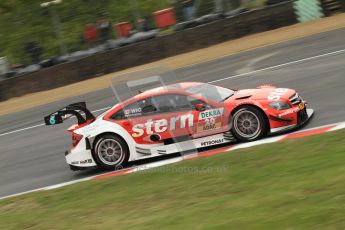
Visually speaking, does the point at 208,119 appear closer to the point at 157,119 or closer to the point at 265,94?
the point at 157,119

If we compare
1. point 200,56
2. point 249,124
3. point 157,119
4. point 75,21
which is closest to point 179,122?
point 157,119

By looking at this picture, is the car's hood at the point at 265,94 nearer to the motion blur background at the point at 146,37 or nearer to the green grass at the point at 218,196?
the green grass at the point at 218,196

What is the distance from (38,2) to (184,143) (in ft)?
73.0

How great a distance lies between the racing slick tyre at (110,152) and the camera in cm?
1145

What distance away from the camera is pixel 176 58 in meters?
24.3

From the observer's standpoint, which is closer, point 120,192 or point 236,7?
point 120,192

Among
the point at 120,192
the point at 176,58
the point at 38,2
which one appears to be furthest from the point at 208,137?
the point at 38,2

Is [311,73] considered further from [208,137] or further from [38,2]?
[38,2]

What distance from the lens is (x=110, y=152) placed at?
11.5 metres

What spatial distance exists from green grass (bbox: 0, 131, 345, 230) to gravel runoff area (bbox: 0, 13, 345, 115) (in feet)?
42.6

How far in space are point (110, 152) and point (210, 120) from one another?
2102 millimetres

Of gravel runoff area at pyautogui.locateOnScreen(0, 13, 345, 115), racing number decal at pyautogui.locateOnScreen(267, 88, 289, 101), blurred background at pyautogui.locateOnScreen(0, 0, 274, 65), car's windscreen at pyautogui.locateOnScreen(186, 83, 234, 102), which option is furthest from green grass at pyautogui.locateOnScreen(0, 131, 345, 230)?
blurred background at pyautogui.locateOnScreen(0, 0, 274, 65)

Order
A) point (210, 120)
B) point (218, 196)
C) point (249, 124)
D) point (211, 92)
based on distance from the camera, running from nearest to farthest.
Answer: point (218, 196)
point (249, 124)
point (210, 120)
point (211, 92)

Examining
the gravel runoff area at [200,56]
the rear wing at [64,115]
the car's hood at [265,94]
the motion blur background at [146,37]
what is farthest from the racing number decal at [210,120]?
the motion blur background at [146,37]
